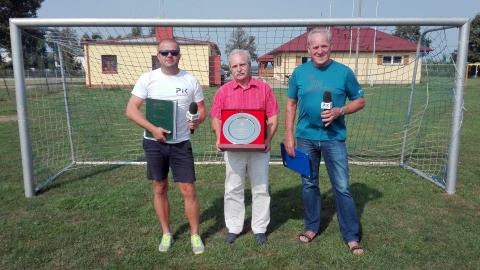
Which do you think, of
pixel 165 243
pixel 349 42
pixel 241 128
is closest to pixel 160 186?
pixel 165 243

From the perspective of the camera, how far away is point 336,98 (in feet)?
10.9

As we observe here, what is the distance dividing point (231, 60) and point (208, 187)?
250cm

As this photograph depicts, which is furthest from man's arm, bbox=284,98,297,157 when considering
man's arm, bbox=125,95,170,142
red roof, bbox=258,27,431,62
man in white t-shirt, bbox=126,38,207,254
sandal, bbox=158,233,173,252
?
red roof, bbox=258,27,431,62

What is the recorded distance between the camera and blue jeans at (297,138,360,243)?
11.3 feet

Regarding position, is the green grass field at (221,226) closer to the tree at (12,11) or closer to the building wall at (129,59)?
the building wall at (129,59)

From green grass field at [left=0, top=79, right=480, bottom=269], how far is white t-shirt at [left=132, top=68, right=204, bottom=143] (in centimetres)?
117

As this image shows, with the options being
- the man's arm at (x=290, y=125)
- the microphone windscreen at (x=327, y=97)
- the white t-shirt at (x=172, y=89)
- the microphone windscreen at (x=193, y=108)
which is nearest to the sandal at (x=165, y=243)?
the white t-shirt at (x=172, y=89)

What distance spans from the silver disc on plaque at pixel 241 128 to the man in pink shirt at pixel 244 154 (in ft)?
0.39

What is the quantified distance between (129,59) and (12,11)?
2673cm

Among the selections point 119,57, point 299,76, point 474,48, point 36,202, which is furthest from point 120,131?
point 474,48

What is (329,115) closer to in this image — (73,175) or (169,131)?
(169,131)

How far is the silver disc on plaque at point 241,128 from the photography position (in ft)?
10.8

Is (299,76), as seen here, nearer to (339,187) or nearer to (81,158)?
(339,187)

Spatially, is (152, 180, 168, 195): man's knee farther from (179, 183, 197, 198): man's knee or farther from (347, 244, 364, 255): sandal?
(347, 244, 364, 255): sandal
